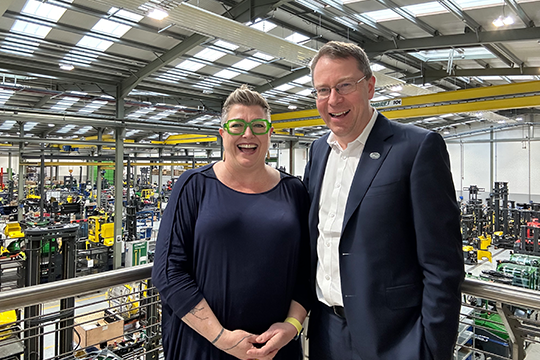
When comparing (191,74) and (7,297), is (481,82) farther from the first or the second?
(7,297)

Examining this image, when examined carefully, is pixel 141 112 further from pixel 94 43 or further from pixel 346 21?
pixel 346 21

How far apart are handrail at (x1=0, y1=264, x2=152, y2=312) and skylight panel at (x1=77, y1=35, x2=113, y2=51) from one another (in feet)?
20.8

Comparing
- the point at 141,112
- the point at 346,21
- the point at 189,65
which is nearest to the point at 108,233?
the point at 141,112

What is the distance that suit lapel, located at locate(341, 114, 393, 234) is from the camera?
116 centimetres

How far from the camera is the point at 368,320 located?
1135 millimetres

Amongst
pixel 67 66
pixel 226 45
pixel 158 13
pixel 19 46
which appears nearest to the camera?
pixel 158 13

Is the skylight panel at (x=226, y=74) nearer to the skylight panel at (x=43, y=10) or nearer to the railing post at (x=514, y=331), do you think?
the skylight panel at (x=43, y=10)

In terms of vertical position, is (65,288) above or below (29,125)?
below

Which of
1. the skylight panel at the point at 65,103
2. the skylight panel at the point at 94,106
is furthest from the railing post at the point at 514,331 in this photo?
the skylight panel at the point at 94,106

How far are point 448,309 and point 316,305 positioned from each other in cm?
52

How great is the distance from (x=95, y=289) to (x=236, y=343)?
30.5 inches

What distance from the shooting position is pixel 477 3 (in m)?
4.99

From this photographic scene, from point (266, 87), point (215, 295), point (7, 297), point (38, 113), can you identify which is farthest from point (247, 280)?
point (266, 87)

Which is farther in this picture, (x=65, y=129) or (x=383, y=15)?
(x=65, y=129)
